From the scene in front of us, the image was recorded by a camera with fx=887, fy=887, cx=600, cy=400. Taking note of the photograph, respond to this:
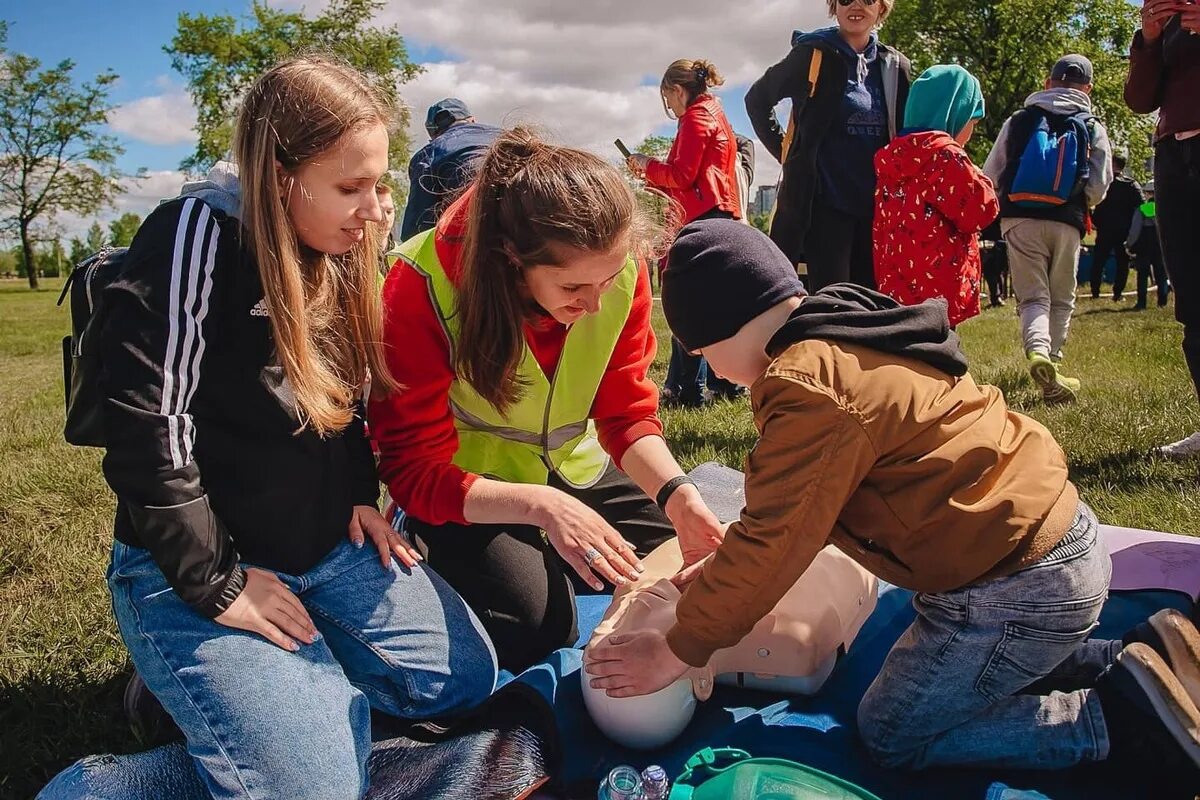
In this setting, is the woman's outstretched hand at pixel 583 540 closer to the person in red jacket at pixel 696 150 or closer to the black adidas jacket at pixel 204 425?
the black adidas jacket at pixel 204 425

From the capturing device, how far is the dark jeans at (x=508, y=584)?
2.27 m

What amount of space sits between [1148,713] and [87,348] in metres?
2.12

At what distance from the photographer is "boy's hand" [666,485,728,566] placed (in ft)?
7.02

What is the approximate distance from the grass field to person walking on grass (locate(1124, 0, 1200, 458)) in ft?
1.77

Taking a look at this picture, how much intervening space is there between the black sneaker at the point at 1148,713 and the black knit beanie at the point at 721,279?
981 millimetres

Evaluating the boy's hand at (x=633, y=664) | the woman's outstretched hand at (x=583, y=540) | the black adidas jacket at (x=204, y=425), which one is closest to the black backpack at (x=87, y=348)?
the black adidas jacket at (x=204, y=425)

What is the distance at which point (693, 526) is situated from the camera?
2.17 metres

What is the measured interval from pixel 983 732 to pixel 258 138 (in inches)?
72.5

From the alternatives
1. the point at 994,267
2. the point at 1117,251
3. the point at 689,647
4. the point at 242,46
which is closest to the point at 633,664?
the point at 689,647

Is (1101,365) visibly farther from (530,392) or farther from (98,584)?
(98,584)

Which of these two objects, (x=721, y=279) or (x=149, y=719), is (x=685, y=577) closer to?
(x=721, y=279)

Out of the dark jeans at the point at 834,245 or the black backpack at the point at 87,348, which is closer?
the black backpack at the point at 87,348

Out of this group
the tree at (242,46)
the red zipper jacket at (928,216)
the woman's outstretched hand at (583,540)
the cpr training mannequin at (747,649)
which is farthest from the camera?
the tree at (242,46)

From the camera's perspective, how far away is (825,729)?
6.26 ft
